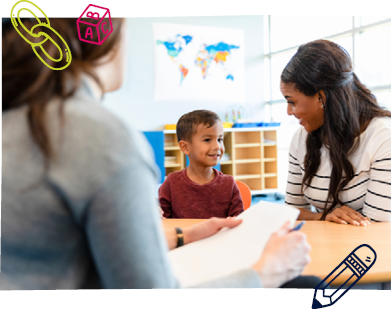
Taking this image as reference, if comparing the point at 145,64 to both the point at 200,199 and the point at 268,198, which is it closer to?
the point at 200,199

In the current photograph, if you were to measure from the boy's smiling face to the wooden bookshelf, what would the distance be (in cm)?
208

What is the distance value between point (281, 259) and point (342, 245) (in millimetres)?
274

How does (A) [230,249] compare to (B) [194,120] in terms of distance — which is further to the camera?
(B) [194,120]

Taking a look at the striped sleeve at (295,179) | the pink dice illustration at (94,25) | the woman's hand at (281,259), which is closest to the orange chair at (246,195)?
the striped sleeve at (295,179)

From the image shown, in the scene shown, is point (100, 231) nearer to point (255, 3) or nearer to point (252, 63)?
point (255, 3)

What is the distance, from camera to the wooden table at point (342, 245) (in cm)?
68

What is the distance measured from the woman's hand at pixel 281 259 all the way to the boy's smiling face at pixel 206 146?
80 cm

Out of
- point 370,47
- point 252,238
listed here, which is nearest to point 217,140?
point 370,47

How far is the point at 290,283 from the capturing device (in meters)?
0.65

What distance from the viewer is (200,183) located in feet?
4.60

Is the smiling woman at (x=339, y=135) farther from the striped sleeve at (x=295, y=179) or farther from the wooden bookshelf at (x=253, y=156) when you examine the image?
the wooden bookshelf at (x=253, y=156)

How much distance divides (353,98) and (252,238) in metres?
0.71

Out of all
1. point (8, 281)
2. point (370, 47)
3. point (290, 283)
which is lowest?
point (290, 283)

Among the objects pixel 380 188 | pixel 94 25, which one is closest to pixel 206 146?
pixel 380 188
